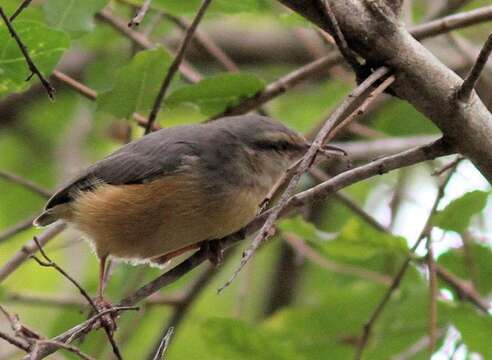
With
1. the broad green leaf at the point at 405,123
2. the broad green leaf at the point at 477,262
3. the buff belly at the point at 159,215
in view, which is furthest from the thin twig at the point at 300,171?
the broad green leaf at the point at 405,123

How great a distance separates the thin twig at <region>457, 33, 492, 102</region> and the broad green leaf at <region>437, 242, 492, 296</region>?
198 centimetres

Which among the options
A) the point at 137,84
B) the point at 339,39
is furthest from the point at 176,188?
the point at 339,39

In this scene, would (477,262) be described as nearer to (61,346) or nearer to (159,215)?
(159,215)

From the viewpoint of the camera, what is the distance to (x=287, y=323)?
4.64 meters

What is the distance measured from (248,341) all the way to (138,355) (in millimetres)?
2249

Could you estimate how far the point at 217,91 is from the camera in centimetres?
434

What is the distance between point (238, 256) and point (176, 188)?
274 cm

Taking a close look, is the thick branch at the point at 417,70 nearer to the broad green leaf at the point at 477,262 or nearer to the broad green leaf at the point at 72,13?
the broad green leaf at the point at 72,13

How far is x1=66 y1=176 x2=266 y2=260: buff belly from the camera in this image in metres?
3.87

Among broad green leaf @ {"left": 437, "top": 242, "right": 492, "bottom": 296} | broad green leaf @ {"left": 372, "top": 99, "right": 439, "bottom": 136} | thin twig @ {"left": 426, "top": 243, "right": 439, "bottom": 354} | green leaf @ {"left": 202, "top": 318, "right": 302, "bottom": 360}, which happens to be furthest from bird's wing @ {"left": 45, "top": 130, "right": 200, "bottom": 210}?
broad green leaf @ {"left": 372, "top": 99, "right": 439, "bottom": 136}

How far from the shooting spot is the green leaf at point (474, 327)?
12.5ft

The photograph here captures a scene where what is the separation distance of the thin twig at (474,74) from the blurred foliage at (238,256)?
3.40 ft

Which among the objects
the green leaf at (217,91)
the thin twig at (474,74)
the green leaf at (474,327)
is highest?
the thin twig at (474,74)

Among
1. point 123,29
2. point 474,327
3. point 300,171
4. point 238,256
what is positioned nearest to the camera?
point 300,171
